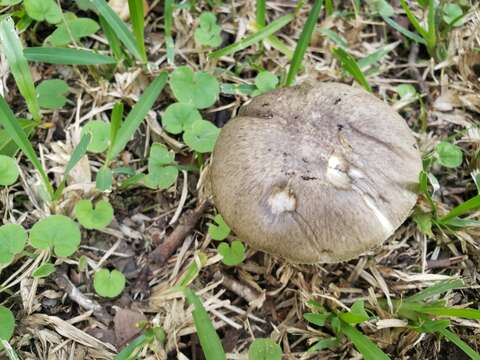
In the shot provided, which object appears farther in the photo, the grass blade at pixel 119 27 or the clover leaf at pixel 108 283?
the grass blade at pixel 119 27

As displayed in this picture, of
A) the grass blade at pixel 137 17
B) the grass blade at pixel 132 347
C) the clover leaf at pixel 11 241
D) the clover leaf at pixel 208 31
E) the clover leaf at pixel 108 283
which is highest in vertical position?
the grass blade at pixel 137 17

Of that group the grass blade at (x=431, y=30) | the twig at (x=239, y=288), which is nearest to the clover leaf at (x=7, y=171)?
the twig at (x=239, y=288)

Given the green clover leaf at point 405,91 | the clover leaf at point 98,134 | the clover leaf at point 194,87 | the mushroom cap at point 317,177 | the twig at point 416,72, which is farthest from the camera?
the twig at point 416,72

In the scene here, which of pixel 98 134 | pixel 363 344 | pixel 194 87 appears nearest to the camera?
pixel 363 344

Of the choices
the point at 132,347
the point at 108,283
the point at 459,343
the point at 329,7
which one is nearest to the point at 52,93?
the point at 108,283

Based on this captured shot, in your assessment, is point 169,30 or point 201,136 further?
point 169,30

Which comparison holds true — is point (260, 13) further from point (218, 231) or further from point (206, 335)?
point (206, 335)

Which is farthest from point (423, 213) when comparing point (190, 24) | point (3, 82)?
point (3, 82)

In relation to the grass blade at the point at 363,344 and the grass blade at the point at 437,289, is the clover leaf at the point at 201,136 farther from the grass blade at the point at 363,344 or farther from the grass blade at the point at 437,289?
the grass blade at the point at 437,289
